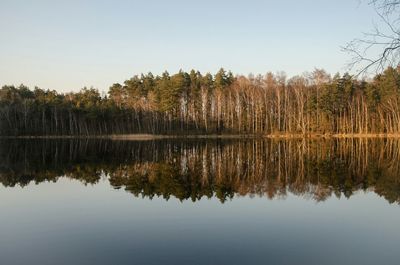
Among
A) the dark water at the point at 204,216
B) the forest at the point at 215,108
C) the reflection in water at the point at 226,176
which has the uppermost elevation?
the forest at the point at 215,108

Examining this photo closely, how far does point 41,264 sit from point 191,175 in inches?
561

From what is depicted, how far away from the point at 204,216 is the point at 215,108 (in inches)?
2859

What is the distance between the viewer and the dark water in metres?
9.52

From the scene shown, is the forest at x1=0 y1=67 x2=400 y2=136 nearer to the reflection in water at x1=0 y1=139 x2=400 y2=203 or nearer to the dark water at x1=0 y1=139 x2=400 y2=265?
the reflection in water at x1=0 y1=139 x2=400 y2=203

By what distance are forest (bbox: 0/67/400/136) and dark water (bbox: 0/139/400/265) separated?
55598 millimetres

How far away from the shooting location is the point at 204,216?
1327 cm

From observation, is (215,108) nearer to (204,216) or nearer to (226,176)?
(226,176)

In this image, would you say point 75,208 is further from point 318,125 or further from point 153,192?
point 318,125

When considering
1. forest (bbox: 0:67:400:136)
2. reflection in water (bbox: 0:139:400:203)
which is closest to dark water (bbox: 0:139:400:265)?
reflection in water (bbox: 0:139:400:203)

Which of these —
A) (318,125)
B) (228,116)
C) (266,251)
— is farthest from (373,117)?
(266,251)

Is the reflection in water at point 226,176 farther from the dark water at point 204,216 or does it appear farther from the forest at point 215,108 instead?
the forest at point 215,108

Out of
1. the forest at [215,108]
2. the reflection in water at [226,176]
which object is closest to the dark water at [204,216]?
the reflection in water at [226,176]

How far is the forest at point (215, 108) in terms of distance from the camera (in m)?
78.3

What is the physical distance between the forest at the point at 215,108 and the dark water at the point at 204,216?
55598 mm
